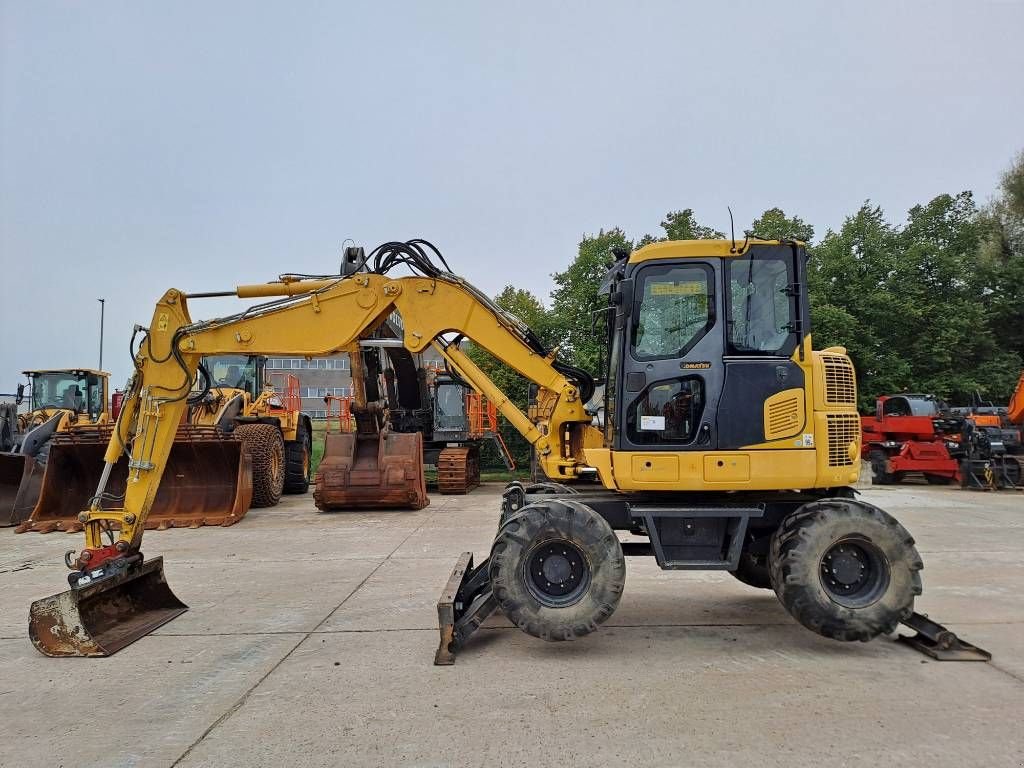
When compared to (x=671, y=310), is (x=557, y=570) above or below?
below

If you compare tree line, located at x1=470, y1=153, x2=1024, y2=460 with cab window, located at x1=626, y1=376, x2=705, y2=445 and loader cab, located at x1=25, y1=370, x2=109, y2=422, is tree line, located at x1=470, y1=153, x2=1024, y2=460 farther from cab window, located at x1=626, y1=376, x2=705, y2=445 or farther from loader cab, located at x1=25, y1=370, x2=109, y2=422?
cab window, located at x1=626, y1=376, x2=705, y2=445

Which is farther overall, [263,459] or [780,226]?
[780,226]

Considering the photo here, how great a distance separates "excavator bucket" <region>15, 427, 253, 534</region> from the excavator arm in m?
5.80

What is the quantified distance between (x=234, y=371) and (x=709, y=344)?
1272cm

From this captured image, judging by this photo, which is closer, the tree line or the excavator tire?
the excavator tire

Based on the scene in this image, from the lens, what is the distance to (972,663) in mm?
4574

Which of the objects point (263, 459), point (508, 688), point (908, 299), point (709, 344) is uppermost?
point (908, 299)

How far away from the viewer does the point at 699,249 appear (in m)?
5.01

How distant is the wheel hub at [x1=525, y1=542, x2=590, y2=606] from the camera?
4.80m

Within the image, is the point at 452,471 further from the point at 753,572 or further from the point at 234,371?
the point at 753,572

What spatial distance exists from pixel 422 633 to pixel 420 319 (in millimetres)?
2589

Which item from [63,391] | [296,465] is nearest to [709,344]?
[296,465]

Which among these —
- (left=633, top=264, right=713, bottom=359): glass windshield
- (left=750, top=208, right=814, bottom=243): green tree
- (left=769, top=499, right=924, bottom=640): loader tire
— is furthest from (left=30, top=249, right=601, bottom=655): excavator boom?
(left=750, top=208, right=814, bottom=243): green tree

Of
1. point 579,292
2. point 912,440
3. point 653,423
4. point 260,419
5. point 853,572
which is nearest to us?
point 853,572
